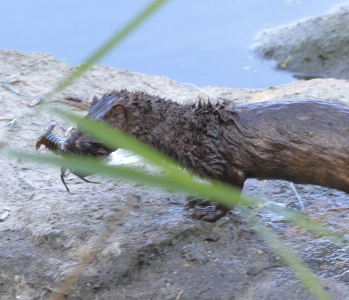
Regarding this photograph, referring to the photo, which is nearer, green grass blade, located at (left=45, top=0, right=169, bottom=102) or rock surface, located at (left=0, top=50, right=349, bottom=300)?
green grass blade, located at (left=45, top=0, right=169, bottom=102)

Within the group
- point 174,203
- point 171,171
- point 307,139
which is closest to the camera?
point 171,171

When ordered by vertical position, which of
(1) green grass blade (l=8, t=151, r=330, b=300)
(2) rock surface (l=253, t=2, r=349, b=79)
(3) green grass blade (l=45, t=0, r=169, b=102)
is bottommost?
(1) green grass blade (l=8, t=151, r=330, b=300)

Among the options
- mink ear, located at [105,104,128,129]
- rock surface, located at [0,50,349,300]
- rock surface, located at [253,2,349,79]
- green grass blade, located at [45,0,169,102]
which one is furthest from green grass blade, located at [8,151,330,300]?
rock surface, located at [253,2,349,79]

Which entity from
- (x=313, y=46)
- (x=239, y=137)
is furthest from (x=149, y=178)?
(x=313, y=46)

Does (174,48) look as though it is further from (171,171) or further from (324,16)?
(171,171)

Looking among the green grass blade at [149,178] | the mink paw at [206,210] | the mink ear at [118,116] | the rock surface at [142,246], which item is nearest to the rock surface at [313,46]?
the rock surface at [142,246]

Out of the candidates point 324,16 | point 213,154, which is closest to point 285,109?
point 213,154

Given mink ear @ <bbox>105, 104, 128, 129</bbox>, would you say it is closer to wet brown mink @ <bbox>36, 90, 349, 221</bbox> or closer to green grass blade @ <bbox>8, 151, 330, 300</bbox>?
wet brown mink @ <bbox>36, 90, 349, 221</bbox>
